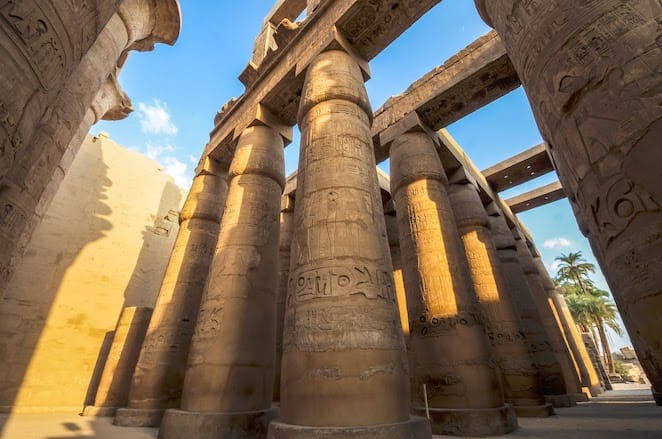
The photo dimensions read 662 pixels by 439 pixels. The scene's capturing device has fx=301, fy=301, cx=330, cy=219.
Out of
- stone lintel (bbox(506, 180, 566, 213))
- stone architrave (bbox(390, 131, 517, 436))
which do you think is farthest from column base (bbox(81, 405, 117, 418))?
stone lintel (bbox(506, 180, 566, 213))

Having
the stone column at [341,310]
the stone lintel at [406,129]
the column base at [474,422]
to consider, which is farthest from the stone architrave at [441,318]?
the stone column at [341,310]

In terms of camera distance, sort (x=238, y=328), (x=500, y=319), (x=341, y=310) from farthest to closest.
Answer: (x=500, y=319) → (x=238, y=328) → (x=341, y=310)

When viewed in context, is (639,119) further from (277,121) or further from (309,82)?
(277,121)

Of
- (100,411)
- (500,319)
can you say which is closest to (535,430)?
(500,319)

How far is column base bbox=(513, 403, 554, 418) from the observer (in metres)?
6.27

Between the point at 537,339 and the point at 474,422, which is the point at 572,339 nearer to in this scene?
the point at 537,339

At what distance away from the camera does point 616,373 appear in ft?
86.6

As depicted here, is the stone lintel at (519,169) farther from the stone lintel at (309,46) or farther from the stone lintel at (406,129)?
the stone lintel at (309,46)

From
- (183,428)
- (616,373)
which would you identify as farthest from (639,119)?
(616,373)

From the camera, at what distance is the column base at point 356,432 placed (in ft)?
8.06

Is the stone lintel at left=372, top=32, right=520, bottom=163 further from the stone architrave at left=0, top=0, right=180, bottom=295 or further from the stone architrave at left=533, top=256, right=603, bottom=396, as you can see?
the stone architrave at left=533, top=256, right=603, bottom=396

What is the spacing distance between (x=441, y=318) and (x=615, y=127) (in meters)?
4.48

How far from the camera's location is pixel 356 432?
246 cm

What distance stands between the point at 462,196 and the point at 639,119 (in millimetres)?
7626
